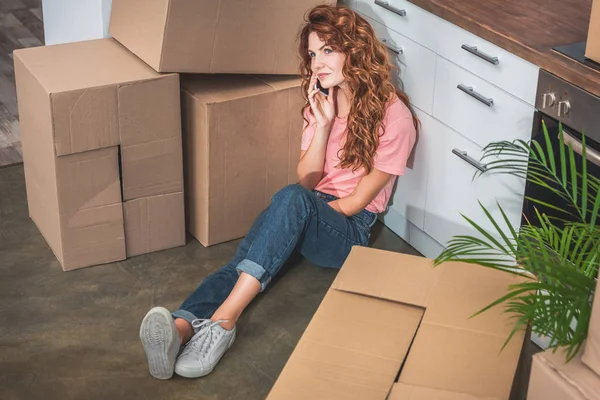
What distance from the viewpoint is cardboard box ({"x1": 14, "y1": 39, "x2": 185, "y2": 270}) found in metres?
2.85

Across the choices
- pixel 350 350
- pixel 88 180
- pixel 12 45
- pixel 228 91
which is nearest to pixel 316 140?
pixel 228 91

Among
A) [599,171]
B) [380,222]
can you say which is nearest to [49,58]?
[380,222]

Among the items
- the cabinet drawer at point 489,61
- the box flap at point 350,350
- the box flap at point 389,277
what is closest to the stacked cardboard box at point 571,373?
the box flap at point 350,350

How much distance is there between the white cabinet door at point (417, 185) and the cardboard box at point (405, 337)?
0.77m

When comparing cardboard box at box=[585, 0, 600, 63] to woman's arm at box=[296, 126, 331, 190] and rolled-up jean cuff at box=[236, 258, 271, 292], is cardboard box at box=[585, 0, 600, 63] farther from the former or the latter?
rolled-up jean cuff at box=[236, 258, 271, 292]

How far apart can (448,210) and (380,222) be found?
44 centimetres

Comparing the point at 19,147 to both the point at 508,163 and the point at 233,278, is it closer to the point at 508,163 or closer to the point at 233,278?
the point at 233,278

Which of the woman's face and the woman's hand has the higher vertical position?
the woman's face

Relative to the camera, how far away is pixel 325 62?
2801 mm

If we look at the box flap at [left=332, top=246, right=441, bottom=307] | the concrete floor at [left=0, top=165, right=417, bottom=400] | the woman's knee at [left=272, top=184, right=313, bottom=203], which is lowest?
the concrete floor at [left=0, top=165, right=417, bottom=400]

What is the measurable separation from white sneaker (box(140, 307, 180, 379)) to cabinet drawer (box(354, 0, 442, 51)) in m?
1.08

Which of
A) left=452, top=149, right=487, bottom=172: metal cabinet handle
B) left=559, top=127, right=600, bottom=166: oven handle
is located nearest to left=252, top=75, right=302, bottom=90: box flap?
left=452, top=149, right=487, bottom=172: metal cabinet handle

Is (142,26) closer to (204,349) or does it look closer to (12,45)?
(204,349)

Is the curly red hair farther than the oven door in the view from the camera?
Yes
